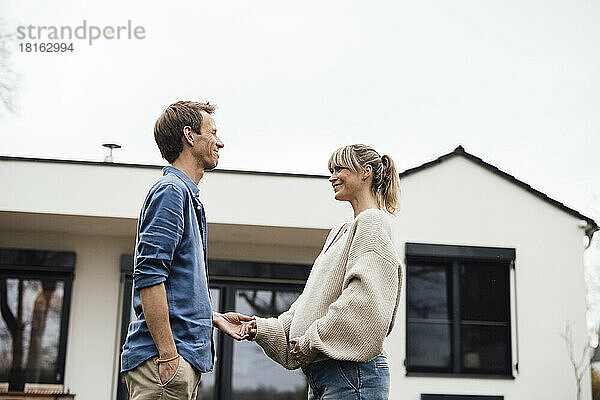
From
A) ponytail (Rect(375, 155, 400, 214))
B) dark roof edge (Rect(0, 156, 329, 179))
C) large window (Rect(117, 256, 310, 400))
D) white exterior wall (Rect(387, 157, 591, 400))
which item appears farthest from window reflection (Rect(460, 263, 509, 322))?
ponytail (Rect(375, 155, 400, 214))

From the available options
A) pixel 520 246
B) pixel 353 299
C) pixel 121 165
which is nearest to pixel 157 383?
pixel 353 299

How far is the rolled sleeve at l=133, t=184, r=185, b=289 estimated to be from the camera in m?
2.29

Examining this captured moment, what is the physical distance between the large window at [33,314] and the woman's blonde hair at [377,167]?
267 inches

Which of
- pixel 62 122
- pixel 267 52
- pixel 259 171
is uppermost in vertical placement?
pixel 267 52

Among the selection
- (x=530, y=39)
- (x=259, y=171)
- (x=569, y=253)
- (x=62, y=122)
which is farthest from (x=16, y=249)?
(x=530, y=39)

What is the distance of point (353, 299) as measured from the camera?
8.40 ft

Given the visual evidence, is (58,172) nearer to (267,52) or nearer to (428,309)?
(428,309)

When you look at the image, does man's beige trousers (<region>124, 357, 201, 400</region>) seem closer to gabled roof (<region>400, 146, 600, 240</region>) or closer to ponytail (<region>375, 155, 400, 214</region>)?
ponytail (<region>375, 155, 400, 214</region>)

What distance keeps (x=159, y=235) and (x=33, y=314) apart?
7.34m

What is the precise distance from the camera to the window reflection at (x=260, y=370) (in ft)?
30.2

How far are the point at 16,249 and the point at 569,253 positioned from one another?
18.9 ft

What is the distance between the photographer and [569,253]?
9.17m

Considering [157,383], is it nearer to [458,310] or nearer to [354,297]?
[354,297]

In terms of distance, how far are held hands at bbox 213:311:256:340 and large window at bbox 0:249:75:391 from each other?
6.50 metres
